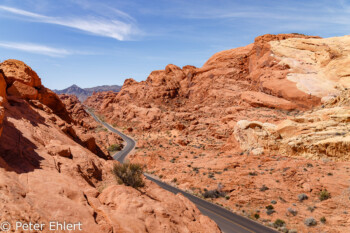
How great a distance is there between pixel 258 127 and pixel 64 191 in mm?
28186

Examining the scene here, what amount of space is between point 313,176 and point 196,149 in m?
20.9

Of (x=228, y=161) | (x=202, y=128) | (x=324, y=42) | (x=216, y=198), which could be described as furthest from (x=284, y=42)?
(x=216, y=198)

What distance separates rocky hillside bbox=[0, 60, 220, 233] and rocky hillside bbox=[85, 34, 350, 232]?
1281 centimetres

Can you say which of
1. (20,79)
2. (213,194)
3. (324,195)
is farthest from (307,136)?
(20,79)

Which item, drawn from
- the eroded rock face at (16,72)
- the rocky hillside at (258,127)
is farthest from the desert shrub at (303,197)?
the eroded rock face at (16,72)

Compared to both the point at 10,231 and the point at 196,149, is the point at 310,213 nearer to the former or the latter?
the point at 10,231

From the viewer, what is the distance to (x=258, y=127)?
3080 centimetres

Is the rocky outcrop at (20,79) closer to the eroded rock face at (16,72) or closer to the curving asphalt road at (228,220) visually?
the eroded rock face at (16,72)

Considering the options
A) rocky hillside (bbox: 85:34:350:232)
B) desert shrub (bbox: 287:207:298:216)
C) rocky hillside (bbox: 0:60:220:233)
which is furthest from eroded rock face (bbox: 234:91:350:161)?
rocky hillside (bbox: 0:60:220:233)

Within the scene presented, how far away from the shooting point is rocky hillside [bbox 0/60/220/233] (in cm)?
565

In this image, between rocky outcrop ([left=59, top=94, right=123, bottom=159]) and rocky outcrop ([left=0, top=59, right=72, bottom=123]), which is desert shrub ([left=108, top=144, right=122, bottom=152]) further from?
rocky outcrop ([left=0, top=59, right=72, bottom=123])

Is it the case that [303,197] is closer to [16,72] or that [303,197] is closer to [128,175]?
[128,175]

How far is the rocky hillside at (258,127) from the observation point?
19906 mm

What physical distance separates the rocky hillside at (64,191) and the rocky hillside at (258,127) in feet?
42.0
